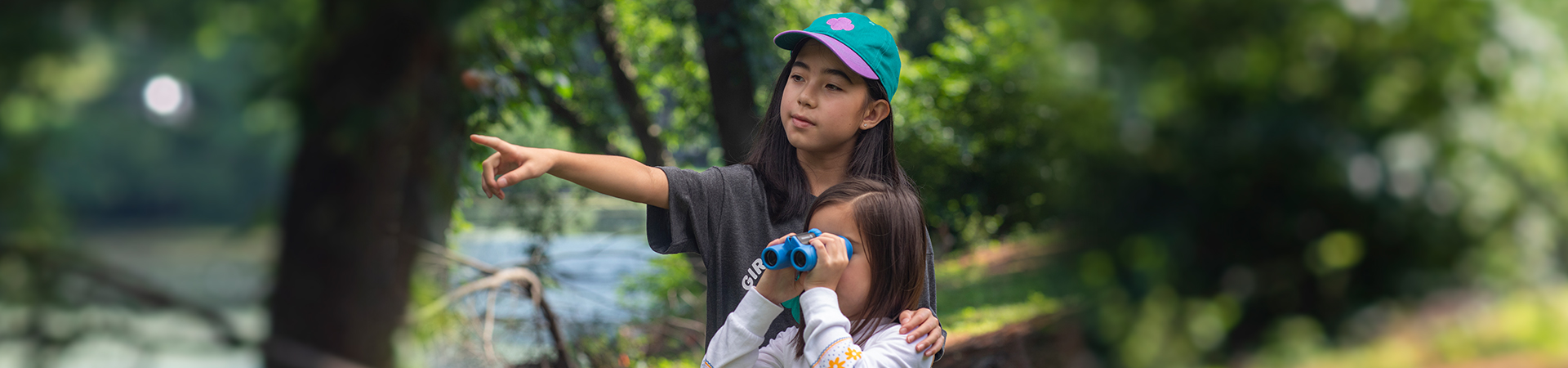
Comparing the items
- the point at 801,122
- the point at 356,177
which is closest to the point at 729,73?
the point at 801,122

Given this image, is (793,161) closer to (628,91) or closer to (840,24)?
(840,24)

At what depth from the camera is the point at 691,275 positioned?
6348 mm

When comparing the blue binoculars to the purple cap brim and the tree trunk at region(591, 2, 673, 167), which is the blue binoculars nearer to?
the purple cap brim

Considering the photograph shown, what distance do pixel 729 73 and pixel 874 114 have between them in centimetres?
267

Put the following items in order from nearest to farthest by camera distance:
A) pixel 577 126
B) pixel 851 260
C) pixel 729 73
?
pixel 851 260, pixel 729 73, pixel 577 126

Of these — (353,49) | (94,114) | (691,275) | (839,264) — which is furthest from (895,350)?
(691,275)

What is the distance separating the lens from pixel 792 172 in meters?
1.86

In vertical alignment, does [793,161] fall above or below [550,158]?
above

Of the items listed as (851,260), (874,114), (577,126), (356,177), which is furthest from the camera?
(577,126)

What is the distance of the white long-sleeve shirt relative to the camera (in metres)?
1.40

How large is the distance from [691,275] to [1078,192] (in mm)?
4885

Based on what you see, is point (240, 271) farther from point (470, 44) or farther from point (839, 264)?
point (839, 264)

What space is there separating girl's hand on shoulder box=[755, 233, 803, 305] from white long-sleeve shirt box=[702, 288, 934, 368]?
0.02 meters

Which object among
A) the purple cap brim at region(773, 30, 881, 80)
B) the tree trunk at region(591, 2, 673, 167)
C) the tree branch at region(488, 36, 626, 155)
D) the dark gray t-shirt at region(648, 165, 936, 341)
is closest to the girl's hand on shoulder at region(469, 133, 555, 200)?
the dark gray t-shirt at region(648, 165, 936, 341)
